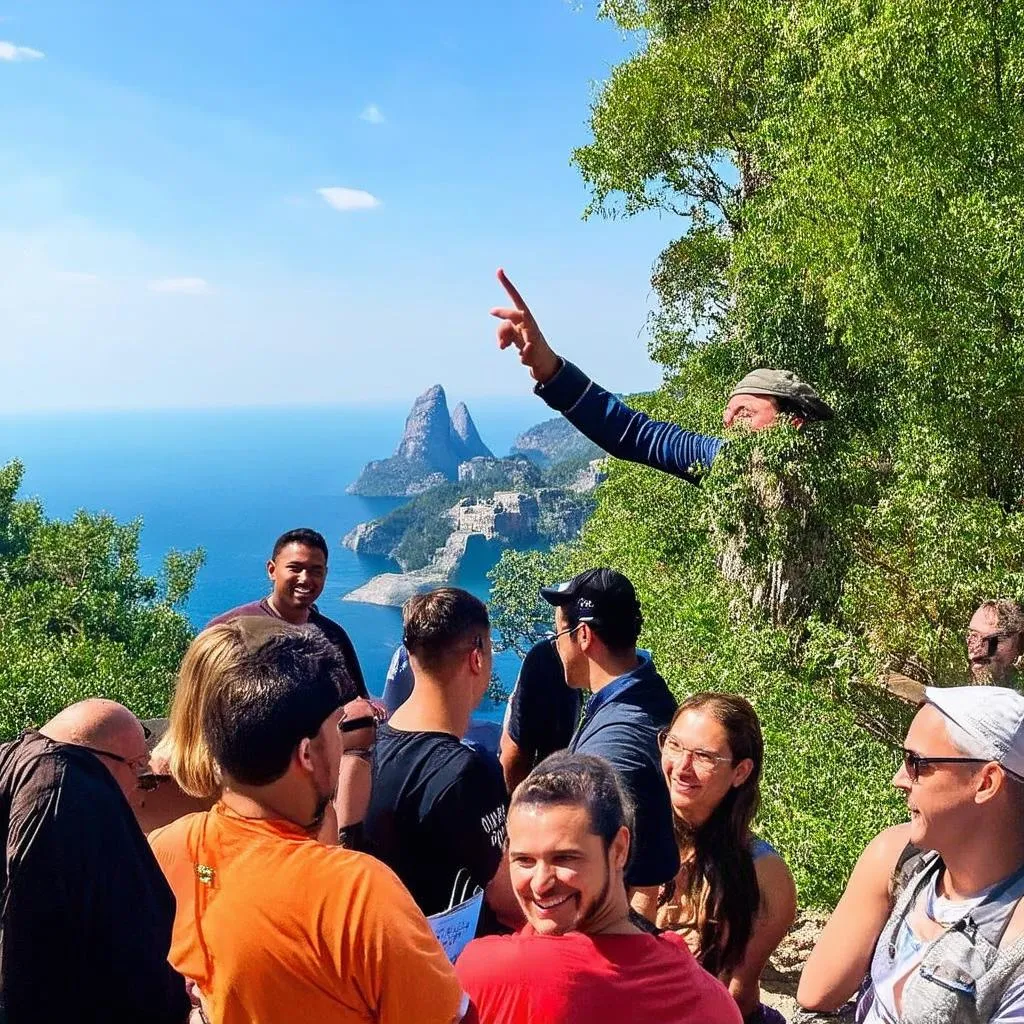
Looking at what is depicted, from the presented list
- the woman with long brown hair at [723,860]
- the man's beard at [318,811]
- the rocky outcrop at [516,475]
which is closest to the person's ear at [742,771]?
the woman with long brown hair at [723,860]

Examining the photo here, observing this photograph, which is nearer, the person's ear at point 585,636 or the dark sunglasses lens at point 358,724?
the dark sunglasses lens at point 358,724

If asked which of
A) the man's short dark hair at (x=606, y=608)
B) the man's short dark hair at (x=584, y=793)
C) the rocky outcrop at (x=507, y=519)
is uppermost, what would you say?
the rocky outcrop at (x=507, y=519)

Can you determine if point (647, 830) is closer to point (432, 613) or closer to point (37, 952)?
point (432, 613)

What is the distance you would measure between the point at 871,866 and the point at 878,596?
8.91m

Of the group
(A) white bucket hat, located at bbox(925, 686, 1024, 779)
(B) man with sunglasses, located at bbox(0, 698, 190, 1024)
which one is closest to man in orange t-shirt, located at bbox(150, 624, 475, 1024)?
(B) man with sunglasses, located at bbox(0, 698, 190, 1024)

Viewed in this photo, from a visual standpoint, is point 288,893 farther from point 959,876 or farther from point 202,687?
point 959,876

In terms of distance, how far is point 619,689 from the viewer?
3.48m

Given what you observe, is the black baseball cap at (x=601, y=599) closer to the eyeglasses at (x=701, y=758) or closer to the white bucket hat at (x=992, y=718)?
the eyeglasses at (x=701, y=758)

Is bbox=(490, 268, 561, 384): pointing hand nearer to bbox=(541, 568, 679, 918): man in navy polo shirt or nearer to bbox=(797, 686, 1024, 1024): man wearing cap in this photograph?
bbox=(541, 568, 679, 918): man in navy polo shirt

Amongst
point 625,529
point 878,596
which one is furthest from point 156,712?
point 878,596

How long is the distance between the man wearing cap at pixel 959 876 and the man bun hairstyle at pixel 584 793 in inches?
30.7

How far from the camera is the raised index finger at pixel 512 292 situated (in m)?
3.90

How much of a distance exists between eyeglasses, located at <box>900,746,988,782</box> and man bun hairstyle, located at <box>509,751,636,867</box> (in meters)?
0.76

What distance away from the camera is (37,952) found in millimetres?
2559
